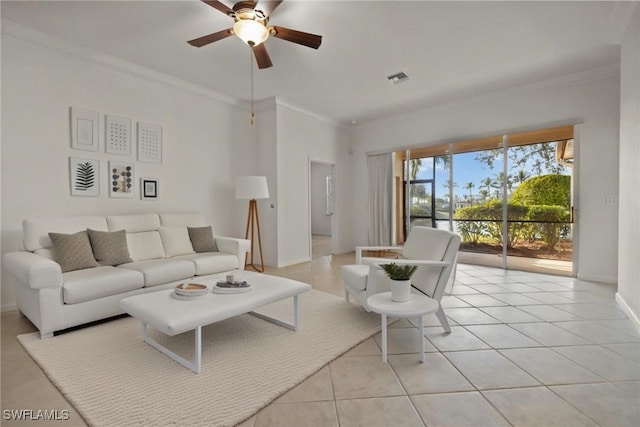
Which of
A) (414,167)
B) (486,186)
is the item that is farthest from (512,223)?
(414,167)

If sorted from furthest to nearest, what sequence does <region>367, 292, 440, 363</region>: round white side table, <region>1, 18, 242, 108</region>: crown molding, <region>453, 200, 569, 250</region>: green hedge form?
<region>453, 200, 569, 250</region>: green hedge
<region>1, 18, 242, 108</region>: crown molding
<region>367, 292, 440, 363</region>: round white side table

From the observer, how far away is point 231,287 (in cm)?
242

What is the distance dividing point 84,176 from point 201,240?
1445 millimetres

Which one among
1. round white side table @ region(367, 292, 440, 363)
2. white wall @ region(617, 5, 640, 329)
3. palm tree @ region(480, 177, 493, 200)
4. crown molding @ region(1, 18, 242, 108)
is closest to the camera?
round white side table @ region(367, 292, 440, 363)

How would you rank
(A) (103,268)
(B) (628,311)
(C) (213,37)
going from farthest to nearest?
(A) (103,268), (B) (628,311), (C) (213,37)

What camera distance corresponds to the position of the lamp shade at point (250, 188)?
15.4 feet

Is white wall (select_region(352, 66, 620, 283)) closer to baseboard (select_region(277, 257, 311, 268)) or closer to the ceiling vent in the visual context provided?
the ceiling vent

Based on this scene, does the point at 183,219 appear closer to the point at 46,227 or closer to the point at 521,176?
the point at 46,227

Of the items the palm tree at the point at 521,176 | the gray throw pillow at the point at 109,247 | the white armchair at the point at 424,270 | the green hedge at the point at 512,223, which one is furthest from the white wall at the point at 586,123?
the gray throw pillow at the point at 109,247

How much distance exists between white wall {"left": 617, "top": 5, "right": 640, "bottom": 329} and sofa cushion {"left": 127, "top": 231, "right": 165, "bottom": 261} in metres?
4.64

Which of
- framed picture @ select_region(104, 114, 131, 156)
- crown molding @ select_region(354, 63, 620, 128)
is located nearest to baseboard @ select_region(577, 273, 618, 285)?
crown molding @ select_region(354, 63, 620, 128)

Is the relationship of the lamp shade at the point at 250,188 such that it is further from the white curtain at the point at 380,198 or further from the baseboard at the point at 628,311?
the baseboard at the point at 628,311

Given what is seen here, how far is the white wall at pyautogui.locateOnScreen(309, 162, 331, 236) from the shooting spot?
10594 mm

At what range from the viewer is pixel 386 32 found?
3131 mm
